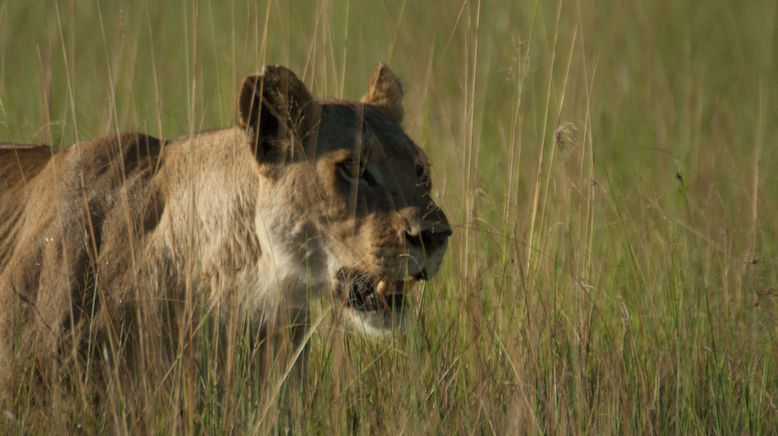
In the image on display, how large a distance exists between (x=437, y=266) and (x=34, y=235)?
1.36m

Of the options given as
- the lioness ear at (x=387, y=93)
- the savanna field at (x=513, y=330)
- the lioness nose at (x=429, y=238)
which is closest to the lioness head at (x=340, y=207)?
the lioness nose at (x=429, y=238)

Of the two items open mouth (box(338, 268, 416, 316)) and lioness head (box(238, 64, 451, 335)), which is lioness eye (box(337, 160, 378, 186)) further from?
open mouth (box(338, 268, 416, 316))

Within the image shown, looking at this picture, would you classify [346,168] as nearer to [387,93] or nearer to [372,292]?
[372,292]

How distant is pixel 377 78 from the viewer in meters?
4.85

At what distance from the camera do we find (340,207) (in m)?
4.10

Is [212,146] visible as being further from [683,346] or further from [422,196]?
[683,346]

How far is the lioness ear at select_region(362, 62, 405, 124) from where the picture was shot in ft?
15.8

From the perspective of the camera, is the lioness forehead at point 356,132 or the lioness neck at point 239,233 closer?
the lioness neck at point 239,233

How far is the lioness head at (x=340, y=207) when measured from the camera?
403 cm

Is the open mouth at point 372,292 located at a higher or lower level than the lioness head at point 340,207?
lower

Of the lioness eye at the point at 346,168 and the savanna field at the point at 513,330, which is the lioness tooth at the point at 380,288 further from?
the lioness eye at the point at 346,168

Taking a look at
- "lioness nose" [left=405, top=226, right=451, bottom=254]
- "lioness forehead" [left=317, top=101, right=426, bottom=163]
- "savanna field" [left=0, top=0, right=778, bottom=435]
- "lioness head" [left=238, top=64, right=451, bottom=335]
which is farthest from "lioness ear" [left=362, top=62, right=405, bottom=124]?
"lioness nose" [left=405, top=226, right=451, bottom=254]

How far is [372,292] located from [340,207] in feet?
0.97

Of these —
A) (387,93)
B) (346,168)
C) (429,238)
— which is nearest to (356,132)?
(346,168)
